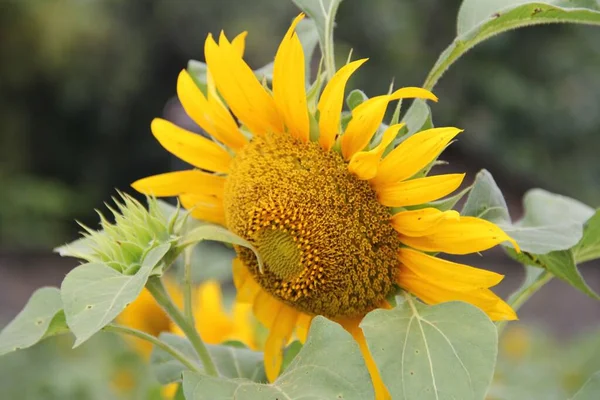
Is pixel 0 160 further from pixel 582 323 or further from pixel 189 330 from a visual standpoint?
pixel 189 330

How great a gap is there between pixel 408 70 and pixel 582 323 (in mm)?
2448

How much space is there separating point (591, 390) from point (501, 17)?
240 millimetres

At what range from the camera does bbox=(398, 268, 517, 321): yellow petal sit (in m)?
0.50

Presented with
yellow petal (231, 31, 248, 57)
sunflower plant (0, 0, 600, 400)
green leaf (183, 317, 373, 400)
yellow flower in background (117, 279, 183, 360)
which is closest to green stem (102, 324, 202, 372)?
sunflower plant (0, 0, 600, 400)

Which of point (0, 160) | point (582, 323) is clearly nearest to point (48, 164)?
point (0, 160)

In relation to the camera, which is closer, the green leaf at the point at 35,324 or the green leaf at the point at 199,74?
the green leaf at the point at 35,324

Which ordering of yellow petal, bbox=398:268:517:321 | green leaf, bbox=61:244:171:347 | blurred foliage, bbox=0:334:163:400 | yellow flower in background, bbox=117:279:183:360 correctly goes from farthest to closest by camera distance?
yellow flower in background, bbox=117:279:183:360 → blurred foliage, bbox=0:334:163:400 → yellow petal, bbox=398:268:517:321 → green leaf, bbox=61:244:171:347

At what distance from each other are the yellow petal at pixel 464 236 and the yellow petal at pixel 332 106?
90mm

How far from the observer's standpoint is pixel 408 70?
20.1ft

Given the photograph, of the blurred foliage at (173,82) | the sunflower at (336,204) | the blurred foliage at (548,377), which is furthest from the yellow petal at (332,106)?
the blurred foliage at (173,82)

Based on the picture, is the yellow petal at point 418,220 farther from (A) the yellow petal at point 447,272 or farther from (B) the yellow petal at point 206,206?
(B) the yellow petal at point 206,206

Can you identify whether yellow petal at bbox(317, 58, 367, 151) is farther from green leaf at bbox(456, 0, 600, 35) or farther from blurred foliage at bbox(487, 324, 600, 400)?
blurred foliage at bbox(487, 324, 600, 400)

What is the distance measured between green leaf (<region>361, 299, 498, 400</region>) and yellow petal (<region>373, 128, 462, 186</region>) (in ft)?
0.29

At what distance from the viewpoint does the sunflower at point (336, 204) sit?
1.62 ft
